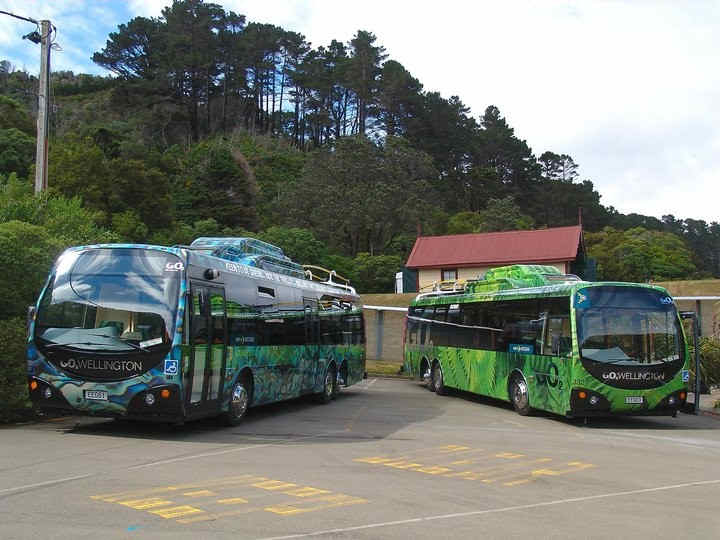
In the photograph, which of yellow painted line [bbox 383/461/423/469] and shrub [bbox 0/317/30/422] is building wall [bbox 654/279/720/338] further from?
shrub [bbox 0/317/30/422]

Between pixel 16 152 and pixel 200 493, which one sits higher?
pixel 16 152

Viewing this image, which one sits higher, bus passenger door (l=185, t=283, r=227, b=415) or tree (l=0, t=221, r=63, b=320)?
tree (l=0, t=221, r=63, b=320)

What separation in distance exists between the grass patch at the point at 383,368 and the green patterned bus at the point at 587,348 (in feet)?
40.8

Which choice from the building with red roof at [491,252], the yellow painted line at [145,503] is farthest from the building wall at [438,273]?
the yellow painted line at [145,503]

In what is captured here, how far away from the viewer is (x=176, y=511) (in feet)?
24.4

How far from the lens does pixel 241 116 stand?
114500 millimetres

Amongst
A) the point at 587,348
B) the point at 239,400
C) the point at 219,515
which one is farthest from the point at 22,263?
the point at 587,348

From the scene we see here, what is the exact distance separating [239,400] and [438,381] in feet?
34.2

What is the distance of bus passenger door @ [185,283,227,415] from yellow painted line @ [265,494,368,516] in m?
4.54

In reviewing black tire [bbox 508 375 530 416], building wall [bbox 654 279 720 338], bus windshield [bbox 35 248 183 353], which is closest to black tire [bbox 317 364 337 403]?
black tire [bbox 508 375 530 416]

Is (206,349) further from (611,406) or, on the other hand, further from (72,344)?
(611,406)

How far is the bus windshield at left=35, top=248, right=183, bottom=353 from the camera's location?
11.9 m

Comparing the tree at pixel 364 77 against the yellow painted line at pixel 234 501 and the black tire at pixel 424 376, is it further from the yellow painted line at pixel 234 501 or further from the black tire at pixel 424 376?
the yellow painted line at pixel 234 501

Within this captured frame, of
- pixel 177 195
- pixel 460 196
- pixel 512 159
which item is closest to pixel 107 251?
pixel 177 195
